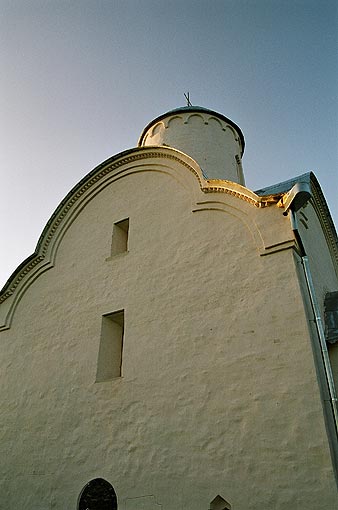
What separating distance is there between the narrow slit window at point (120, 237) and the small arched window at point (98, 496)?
13.9ft

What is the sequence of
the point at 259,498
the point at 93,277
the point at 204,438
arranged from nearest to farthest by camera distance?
the point at 259,498
the point at 204,438
the point at 93,277

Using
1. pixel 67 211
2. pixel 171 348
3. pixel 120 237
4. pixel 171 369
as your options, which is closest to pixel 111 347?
pixel 171 348

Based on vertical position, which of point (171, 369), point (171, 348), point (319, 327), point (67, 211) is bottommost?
point (171, 369)

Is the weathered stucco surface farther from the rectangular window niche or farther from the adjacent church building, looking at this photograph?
the rectangular window niche

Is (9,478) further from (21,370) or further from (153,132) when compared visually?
(153,132)

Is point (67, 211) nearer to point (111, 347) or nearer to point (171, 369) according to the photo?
point (111, 347)

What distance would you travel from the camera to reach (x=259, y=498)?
16.9 ft

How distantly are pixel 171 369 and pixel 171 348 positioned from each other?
0.34 metres

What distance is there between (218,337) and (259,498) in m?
2.15

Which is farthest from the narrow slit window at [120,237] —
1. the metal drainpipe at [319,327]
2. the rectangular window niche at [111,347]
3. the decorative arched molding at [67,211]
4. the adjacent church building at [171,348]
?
the metal drainpipe at [319,327]

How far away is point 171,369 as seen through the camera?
22.0 ft

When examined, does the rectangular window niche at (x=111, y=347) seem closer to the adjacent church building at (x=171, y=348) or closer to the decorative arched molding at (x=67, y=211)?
the adjacent church building at (x=171, y=348)

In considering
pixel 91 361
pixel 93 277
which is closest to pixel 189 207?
pixel 93 277

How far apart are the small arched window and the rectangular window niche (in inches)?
64.4
